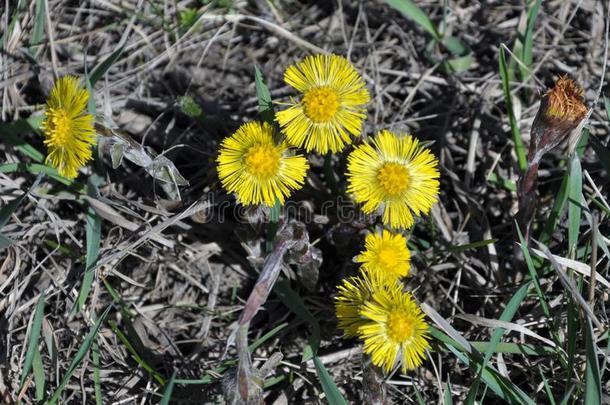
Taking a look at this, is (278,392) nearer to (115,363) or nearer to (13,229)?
(115,363)

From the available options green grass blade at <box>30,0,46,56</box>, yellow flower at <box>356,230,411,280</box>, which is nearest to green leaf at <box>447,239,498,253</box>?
yellow flower at <box>356,230,411,280</box>

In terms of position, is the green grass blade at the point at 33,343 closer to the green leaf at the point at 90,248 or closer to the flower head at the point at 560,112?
the green leaf at the point at 90,248

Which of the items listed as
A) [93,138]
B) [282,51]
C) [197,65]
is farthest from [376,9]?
[93,138]

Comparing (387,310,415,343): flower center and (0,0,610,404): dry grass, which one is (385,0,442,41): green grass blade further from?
(387,310,415,343): flower center

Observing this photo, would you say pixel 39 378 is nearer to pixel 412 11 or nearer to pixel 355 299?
pixel 355 299

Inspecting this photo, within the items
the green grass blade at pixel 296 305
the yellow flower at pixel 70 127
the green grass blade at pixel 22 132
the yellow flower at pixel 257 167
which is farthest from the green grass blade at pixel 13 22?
the green grass blade at pixel 296 305

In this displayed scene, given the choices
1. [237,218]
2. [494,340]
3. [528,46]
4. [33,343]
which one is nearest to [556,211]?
[494,340]
